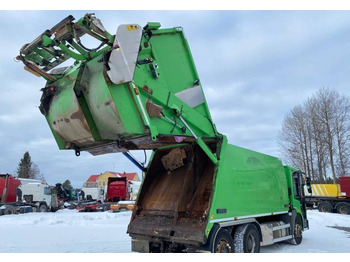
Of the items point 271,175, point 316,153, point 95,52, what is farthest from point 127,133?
point 316,153

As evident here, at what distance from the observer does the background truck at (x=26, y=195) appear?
846 inches

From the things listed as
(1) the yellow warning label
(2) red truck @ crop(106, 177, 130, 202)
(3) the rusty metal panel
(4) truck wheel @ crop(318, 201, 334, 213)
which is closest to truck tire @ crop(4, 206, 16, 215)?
(2) red truck @ crop(106, 177, 130, 202)

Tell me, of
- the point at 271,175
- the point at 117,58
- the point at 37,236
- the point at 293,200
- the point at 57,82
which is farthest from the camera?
the point at 37,236

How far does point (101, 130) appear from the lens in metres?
4.90

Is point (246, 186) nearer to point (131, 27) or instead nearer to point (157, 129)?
point (157, 129)

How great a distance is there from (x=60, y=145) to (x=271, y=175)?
544 cm

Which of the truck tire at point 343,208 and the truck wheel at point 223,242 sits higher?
the truck wheel at point 223,242

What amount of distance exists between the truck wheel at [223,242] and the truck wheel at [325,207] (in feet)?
55.8

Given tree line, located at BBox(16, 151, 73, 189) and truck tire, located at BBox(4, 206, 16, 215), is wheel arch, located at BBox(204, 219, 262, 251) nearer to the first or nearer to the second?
truck tire, located at BBox(4, 206, 16, 215)

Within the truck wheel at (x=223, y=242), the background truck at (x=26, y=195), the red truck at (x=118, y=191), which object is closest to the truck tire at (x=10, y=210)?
the background truck at (x=26, y=195)

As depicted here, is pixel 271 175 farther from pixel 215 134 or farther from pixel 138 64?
pixel 138 64

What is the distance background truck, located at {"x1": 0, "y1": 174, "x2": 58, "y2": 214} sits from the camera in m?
21.5

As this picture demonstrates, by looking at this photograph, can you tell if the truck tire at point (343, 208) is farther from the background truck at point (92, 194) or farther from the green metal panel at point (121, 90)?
the background truck at point (92, 194)

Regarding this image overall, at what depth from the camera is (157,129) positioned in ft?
16.0
